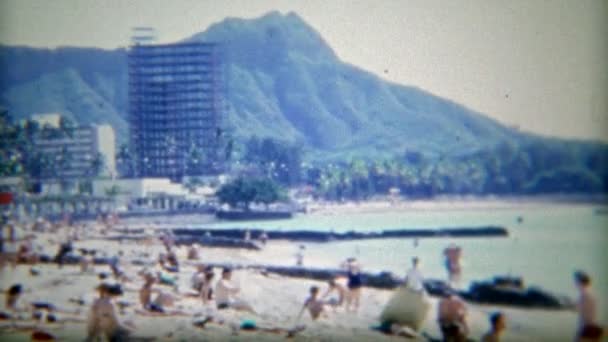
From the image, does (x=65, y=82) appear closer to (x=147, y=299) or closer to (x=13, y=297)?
(x=13, y=297)

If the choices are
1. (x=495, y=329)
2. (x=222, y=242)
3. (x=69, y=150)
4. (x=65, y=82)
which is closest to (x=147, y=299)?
(x=495, y=329)

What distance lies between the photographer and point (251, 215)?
1293 cm

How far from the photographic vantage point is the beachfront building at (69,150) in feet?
39.1

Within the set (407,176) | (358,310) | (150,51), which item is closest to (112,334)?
(358,310)

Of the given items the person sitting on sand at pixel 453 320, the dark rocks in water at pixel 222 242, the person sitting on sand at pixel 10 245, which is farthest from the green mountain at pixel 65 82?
the person sitting on sand at pixel 453 320

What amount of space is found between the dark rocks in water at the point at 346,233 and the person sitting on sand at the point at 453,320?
8.24 feet

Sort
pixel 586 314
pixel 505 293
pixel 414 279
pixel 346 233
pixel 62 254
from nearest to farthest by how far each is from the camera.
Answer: pixel 586 314 → pixel 414 279 → pixel 505 293 → pixel 62 254 → pixel 346 233

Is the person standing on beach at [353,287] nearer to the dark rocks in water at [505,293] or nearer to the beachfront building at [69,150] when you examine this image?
the dark rocks in water at [505,293]

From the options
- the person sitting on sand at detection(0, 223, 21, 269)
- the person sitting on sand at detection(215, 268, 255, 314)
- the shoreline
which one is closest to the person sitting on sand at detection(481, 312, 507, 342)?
the shoreline

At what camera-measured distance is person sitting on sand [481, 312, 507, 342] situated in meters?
5.16

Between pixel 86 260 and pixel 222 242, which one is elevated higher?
pixel 86 260

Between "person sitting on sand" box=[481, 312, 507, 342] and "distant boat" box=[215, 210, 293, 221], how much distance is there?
6.94m

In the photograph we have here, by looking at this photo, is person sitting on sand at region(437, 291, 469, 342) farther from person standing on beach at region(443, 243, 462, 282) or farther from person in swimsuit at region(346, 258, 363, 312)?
person standing on beach at region(443, 243, 462, 282)

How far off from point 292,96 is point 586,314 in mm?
4577
